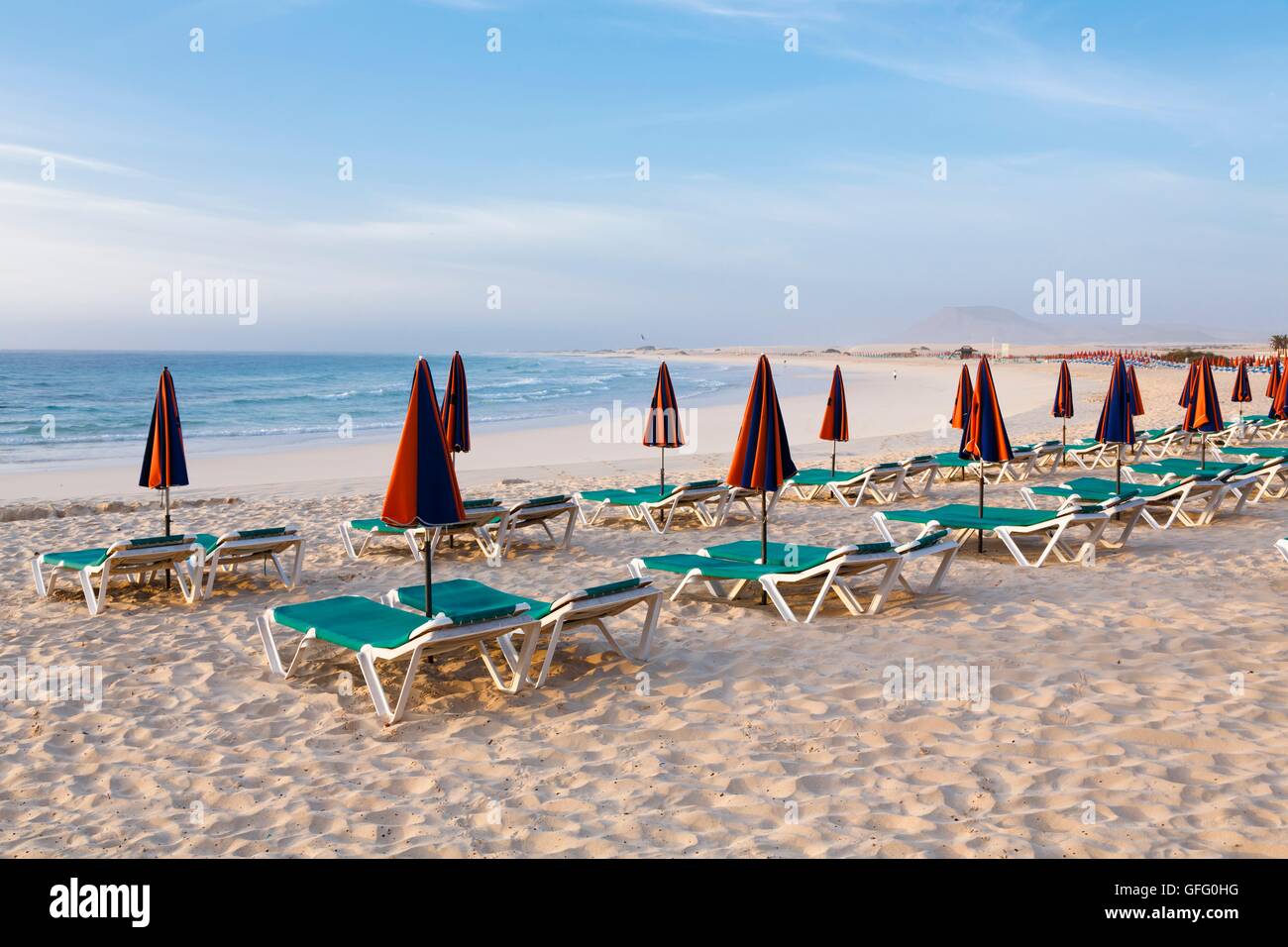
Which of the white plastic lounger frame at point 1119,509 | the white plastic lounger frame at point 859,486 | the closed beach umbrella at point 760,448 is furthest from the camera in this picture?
the white plastic lounger frame at point 859,486

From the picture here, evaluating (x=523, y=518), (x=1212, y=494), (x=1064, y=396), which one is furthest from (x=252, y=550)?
(x=1064, y=396)

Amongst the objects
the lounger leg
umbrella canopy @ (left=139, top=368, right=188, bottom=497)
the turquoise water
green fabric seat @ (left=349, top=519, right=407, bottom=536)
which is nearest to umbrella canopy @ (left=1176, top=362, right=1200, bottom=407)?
the lounger leg

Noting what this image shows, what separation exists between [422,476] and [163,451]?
12.0 ft

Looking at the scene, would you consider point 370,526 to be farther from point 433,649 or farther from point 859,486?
point 859,486

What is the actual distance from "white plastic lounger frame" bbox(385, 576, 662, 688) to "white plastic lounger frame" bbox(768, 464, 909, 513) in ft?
18.7

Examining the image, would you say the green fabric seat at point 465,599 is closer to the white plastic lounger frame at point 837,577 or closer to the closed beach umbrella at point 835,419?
the white plastic lounger frame at point 837,577

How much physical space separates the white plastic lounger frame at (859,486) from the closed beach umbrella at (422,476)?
6.78 meters

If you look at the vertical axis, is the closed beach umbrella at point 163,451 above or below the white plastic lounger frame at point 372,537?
above

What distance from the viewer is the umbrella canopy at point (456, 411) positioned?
9078mm

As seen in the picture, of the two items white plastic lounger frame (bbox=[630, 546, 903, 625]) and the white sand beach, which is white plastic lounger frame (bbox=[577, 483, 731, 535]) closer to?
the white sand beach

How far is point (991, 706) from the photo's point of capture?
4867mm

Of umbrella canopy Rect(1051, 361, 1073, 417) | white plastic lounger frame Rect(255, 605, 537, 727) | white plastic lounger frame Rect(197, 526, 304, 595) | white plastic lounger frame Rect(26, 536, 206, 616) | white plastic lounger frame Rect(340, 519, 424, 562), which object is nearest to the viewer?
white plastic lounger frame Rect(255, 605, 537, 727)

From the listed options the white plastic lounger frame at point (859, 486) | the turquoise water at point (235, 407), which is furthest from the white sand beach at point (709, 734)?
the turquoise water at point (235, 407)

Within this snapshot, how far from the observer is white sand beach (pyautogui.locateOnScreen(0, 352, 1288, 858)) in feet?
11.9
